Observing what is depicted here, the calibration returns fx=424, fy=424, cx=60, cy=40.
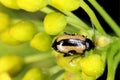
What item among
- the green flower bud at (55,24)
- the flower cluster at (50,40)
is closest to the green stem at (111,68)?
the flower cluster at (50,40)

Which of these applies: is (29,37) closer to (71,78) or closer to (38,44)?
(38,44)

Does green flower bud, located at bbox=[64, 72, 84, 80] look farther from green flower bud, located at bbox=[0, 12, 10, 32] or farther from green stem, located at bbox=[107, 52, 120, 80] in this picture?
green flower bud, located at bbox=[0, 12, 10, 32]

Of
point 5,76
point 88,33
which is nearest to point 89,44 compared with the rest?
point 88,33

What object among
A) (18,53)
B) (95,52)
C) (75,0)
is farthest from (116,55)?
(18,53)

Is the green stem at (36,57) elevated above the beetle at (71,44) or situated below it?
below

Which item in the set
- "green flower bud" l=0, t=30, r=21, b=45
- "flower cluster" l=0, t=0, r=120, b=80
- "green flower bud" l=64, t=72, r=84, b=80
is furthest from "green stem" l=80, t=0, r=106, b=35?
"green flower bud" l=0, t=30, r=21, b=45

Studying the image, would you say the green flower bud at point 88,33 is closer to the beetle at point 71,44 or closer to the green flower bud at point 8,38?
the beetle at point 71,44
